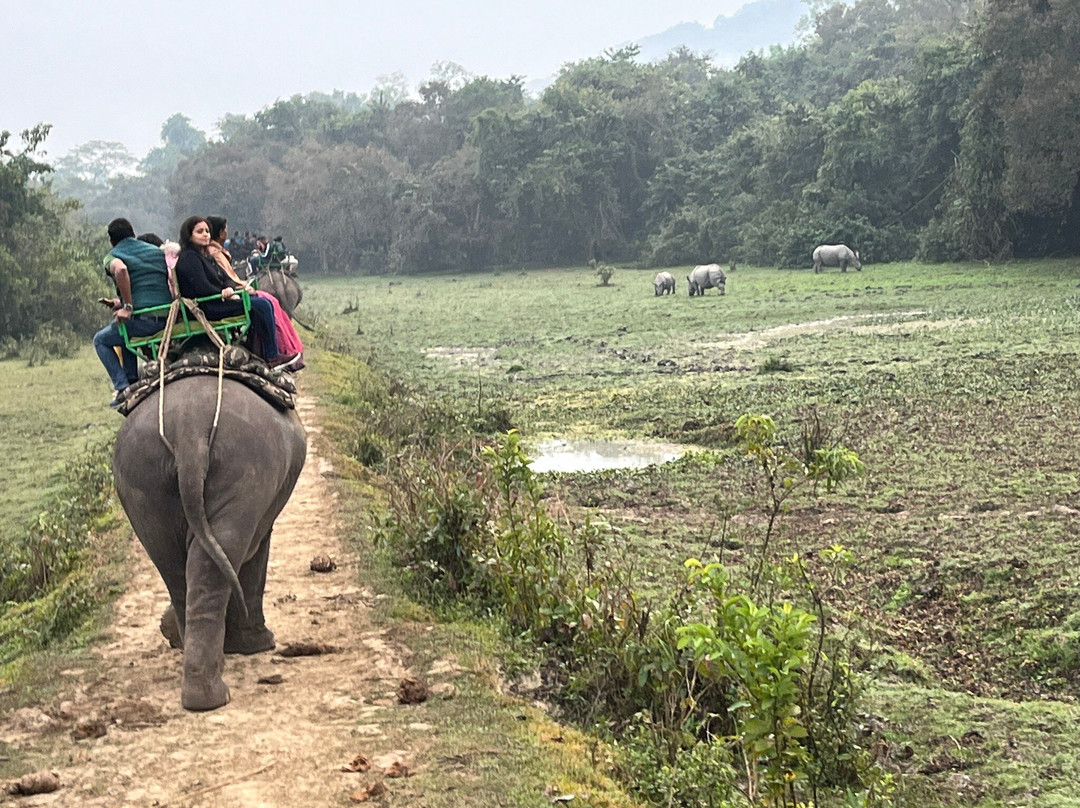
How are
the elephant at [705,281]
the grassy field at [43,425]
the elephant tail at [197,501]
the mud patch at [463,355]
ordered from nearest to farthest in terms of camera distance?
the elephant tail at [197,501] < the grassy field at [43,425] < the mud patch at [463,355] < the elephant at [705,281]

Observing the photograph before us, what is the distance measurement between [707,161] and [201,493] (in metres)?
40.0

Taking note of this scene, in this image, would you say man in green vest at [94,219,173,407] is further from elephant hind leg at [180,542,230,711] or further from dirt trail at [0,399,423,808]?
dirt trail at [0,399,423,808]

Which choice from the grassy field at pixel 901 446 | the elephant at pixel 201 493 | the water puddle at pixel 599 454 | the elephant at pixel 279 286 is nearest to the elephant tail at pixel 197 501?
the elephant at pixel 201 493

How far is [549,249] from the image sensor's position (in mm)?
44656

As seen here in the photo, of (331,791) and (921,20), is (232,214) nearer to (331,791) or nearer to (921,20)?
(921,20)

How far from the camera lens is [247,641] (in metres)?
5.14

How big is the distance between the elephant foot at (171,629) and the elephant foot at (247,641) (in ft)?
0.61

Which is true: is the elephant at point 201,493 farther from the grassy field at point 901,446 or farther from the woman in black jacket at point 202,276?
the grassy field at point 901,446

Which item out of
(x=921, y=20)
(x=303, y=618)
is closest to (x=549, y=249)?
(x=921, y=20)

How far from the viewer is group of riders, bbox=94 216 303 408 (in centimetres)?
503

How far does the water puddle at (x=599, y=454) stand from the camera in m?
10.5

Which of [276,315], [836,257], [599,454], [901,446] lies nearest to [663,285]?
[836,257]

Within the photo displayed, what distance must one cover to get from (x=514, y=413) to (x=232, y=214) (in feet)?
149

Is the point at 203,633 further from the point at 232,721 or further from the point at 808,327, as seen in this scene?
the point at 808,327
